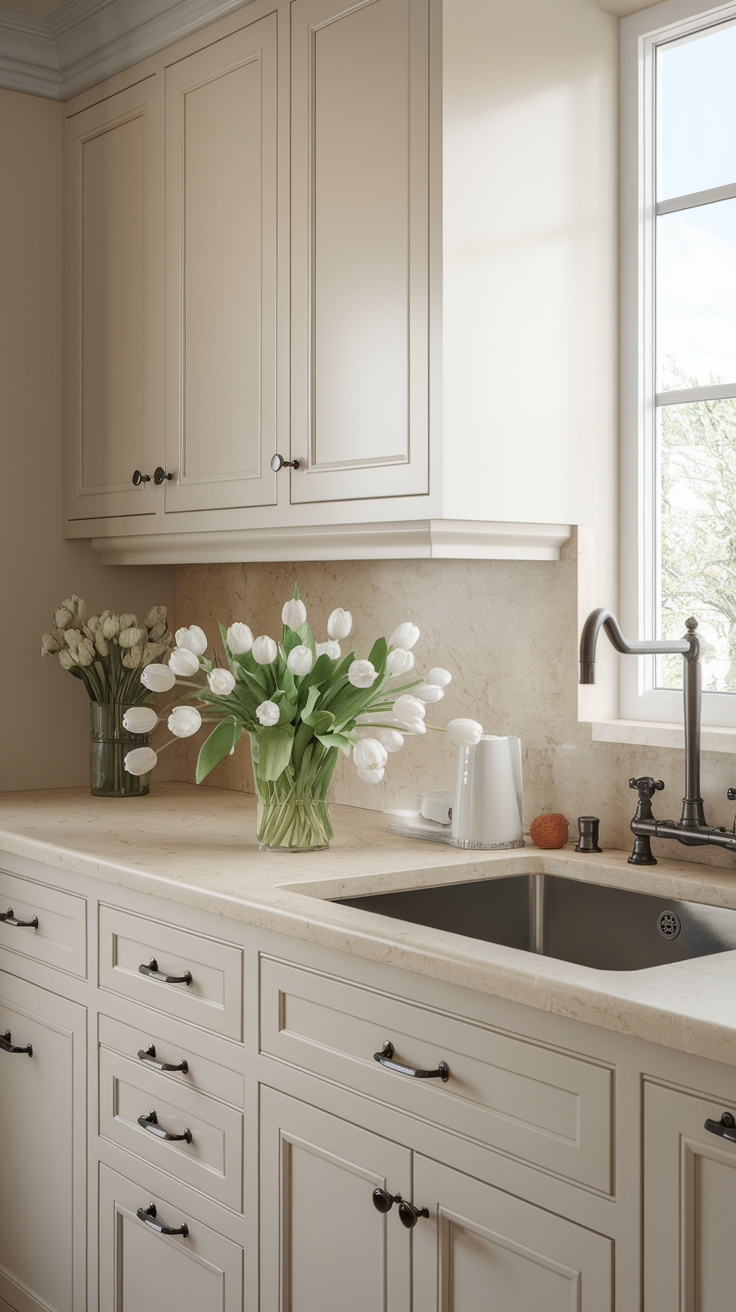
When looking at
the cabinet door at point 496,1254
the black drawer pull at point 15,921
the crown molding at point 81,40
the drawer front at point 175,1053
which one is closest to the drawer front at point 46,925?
the black drawer pull at point 15,921

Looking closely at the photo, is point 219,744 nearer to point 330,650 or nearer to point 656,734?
point 330,650

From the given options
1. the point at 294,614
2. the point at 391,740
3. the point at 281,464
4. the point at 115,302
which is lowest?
the point at 391,740

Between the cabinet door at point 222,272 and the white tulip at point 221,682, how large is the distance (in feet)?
1.40

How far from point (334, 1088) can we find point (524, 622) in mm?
932

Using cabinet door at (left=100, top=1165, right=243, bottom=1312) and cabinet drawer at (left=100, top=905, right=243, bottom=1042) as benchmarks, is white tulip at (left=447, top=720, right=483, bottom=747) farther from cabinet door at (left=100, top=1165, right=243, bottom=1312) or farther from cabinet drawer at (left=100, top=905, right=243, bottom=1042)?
cabinet door at (left=100, top=1165, right=243, bottom=1312)

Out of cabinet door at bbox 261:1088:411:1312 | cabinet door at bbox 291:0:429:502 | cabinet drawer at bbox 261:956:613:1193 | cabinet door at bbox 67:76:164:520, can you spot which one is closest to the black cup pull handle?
cabinet door at bbox 261:1088:411:1312

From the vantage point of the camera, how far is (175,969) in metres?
1.87

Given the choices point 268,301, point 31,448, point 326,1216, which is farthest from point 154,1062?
point 31,448

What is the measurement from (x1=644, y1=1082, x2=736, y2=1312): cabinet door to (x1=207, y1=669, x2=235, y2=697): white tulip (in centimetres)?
98

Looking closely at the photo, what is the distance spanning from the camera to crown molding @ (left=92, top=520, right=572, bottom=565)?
6.40ft

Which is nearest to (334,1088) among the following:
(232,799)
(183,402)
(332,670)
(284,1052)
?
(284,1052)

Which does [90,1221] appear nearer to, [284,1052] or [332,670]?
[284,1052]

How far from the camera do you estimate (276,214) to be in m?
2.21

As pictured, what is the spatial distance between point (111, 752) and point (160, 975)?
0.94m
